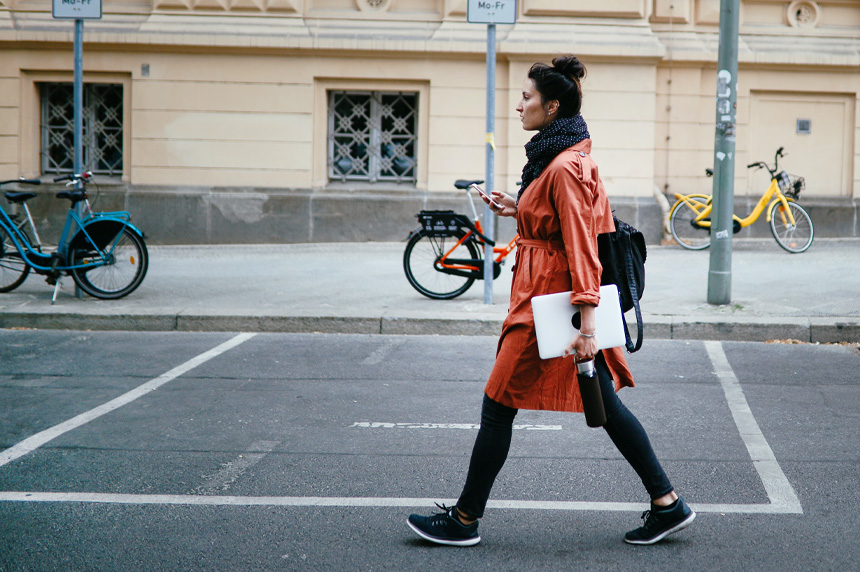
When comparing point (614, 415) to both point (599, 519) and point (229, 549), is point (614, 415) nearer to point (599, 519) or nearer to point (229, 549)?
point (599, 519)

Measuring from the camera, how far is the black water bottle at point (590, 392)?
3434 mm

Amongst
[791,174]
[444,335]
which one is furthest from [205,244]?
[791,174]

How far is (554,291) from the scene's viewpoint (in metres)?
3.48

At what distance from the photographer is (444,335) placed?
28.1 ft

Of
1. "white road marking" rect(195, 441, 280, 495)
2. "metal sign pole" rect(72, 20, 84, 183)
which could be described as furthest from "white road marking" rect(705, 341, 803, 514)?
"metal sign pole" rect(72, 20, 84, 183)

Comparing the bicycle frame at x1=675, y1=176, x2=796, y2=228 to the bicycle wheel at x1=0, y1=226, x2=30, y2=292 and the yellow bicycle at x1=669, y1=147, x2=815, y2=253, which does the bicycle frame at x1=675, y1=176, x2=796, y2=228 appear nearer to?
the yellow bicycle at x1=669, y1=147, x2=815, y2=253

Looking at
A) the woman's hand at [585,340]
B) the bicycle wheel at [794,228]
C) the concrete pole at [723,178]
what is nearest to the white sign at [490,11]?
the concrete pole at [723,178]

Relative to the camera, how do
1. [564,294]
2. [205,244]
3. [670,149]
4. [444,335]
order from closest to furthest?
[564,294]
[444,335]
[205,244]
[670,149]

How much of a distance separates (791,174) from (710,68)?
2146 mm

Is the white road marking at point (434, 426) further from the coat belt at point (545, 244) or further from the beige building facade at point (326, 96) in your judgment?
the beige building facade at point (326, 96)

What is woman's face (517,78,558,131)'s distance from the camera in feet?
11.7

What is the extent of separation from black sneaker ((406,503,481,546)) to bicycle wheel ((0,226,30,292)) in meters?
7.07

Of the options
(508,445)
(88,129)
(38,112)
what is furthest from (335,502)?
(38,112)

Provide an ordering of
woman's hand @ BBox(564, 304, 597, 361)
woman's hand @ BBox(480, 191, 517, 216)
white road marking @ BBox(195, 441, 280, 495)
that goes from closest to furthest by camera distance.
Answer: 1. woman's hand @ BBox(564, 304, 597, 361)
2. woman's hand @ BBox(480, 191, 517, 216)
3. white road marking @ BBox(195, 441, 280, 495)
